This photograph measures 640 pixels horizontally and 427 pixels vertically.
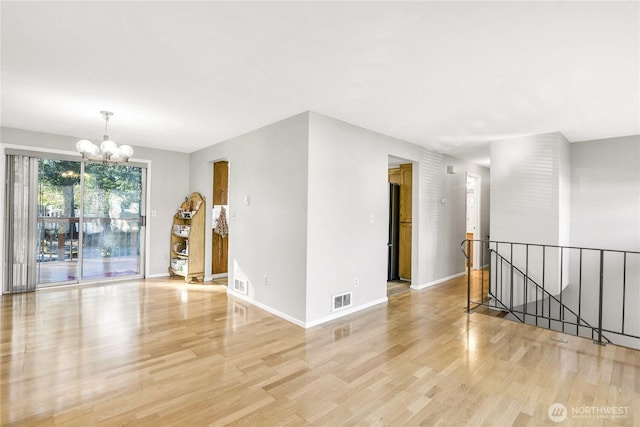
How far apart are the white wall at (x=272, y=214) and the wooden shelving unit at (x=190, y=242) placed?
3.94 feet

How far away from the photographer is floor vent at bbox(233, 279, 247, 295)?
4575mm

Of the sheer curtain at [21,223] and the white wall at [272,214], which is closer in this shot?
the white wall at [272,214]

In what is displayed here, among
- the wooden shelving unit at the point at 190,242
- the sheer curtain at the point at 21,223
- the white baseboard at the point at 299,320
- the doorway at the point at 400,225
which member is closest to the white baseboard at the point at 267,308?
the white baseboard at the point at 299,320

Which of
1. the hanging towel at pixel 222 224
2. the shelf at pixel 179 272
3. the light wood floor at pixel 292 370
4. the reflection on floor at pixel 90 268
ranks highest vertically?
the hanging towel at pixel 222 224

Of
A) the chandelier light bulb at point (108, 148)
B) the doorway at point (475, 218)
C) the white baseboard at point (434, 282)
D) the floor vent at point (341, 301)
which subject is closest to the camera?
the chandelier light bulb at point (108, 148)

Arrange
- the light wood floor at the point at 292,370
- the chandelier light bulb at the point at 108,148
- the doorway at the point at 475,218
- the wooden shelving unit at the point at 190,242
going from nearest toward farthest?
1. the light wood floor at the point at 292,370
2. the chandelier light bulb at the point at 108,148
3. the wooden shelving unit at the point at 190,242
4. the doorway at the point at 475,218

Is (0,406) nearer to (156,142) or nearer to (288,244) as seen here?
(288,244)

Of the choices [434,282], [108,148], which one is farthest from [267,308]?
[434,282]

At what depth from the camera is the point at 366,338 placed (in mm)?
3250

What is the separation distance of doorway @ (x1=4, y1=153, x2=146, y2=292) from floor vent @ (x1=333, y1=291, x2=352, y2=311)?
421 centimetres

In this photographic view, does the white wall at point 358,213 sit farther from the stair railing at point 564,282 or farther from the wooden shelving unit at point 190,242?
the wooden shelving unit at point 190,242

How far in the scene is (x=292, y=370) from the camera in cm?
257

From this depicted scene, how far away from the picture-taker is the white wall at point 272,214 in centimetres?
365

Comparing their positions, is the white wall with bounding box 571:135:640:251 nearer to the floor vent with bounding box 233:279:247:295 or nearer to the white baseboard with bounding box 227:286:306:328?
the white baseboard with bounding box 227:286:306:328
